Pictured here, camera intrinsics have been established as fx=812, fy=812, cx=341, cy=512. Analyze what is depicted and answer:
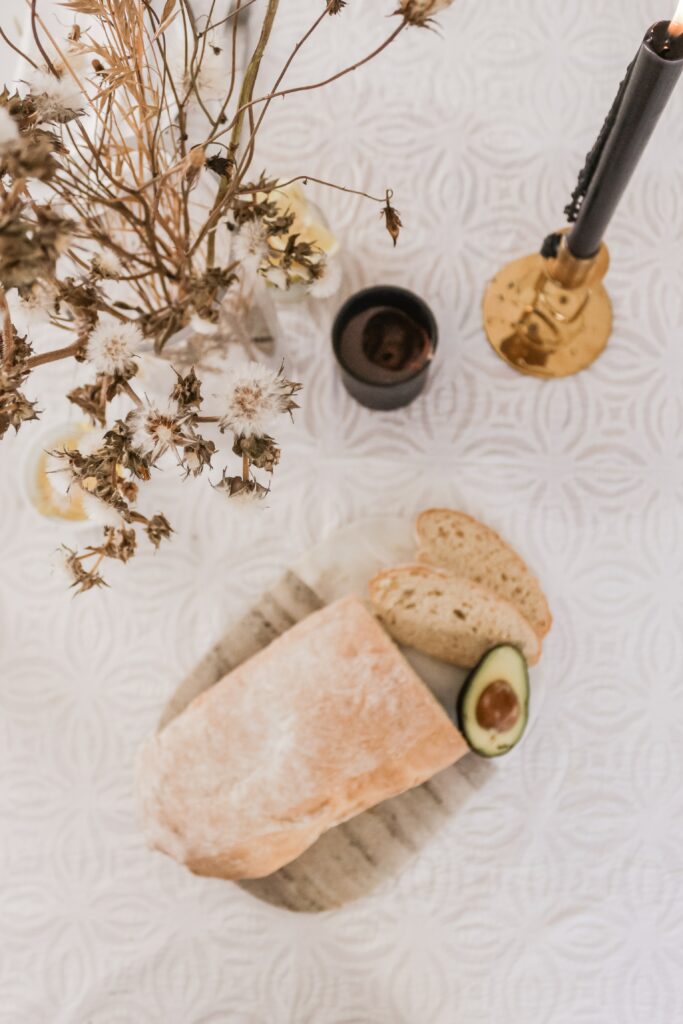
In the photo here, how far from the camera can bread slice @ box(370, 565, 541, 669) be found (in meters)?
0.87

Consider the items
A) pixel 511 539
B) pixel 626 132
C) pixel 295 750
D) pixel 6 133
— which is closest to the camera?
pixel 6 133

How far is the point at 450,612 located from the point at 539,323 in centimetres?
34

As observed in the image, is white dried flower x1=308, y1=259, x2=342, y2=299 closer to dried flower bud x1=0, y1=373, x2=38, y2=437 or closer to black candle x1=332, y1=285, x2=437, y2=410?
black candle x1=332, y1=285, x2=437, y2=410

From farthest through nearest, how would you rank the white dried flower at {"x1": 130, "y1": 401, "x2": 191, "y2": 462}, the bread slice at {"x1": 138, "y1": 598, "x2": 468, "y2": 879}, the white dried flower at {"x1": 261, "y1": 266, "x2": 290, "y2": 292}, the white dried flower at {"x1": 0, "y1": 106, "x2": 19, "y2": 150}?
the bread slice at {"x1": 138, "y1": 598, "x2": 468, "y2": 879}
the white dried flower at {"x1": 261, "y1": 266, "x2": 290, "y2": 292}
the white dried flower at {"x1": 130, "y1": 401, "x2": 191, "y2": 462}
the white dried flower at {"x1": 0, "y1": 106, "x2": 19, "y2": 150}

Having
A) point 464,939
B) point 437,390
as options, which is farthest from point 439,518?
point 464,939

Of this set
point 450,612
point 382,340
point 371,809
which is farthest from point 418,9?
point 371,809

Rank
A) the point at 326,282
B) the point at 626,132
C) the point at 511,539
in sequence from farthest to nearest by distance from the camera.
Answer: the point at 511,539, the point at 326,282, the point at 626,132

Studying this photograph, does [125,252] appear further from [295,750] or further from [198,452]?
[295,750]

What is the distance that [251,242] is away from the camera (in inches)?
21.9

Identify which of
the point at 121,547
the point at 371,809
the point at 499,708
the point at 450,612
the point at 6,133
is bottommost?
the point at 371,809

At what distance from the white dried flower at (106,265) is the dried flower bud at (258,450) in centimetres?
15

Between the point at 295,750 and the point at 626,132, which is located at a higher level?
the point at 626,132

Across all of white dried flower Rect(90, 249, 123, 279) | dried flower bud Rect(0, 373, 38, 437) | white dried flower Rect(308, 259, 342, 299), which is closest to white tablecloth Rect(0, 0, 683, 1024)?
white dried flower Rect(308, 259, 342, 299)

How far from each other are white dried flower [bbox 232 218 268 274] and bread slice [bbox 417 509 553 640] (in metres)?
0.41
